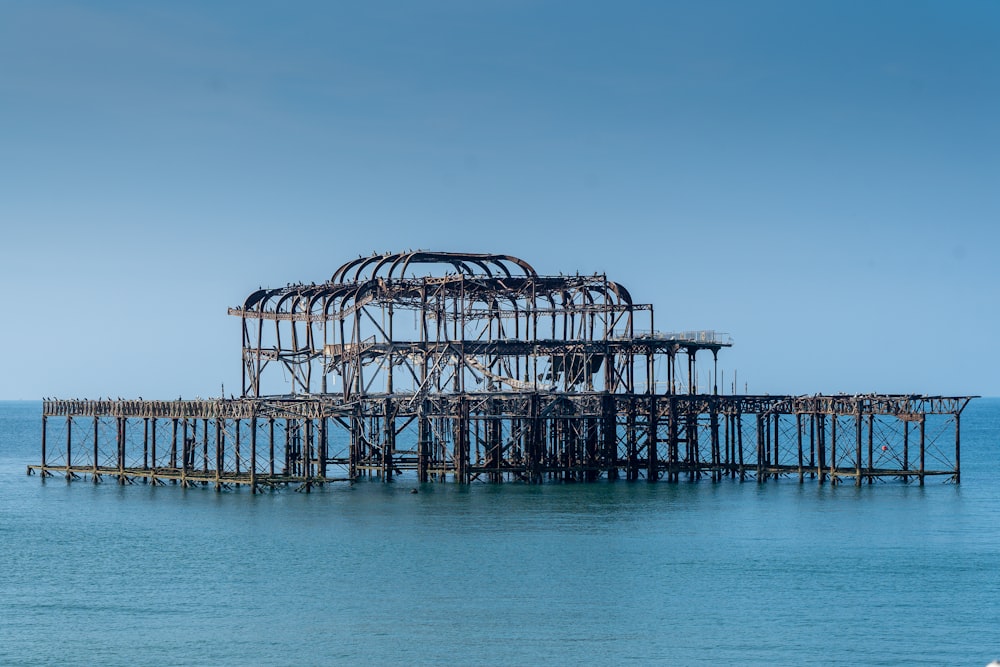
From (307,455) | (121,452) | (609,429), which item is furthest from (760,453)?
(121,452)

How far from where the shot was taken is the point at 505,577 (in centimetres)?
5494

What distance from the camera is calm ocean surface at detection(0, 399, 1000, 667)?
144 feet

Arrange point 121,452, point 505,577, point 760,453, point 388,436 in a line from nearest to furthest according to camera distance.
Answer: point 505,577 < point 388,436 < point 760,453 < point 121,452

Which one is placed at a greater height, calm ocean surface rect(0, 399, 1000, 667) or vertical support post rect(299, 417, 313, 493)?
vertical support post rect(299, 417, 313, 493)

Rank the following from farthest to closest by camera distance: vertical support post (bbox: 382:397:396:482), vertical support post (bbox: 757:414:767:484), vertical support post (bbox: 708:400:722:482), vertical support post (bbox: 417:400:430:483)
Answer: vertical support post (bbox: 757:414:767:484), vertical support post (bbox: 708:400:722:482), vertical support post (bbox: 382:397:396:482), vertical support post (bbox: 417:400:430:483)

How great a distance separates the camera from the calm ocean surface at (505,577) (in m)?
43.9

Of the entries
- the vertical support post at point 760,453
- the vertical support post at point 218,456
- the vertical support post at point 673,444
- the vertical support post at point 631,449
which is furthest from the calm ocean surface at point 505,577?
the vertical support post at point 760,453

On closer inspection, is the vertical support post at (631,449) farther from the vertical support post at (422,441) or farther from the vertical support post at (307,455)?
the vertical support post at (307,455)

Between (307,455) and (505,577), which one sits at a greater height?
(307,455)

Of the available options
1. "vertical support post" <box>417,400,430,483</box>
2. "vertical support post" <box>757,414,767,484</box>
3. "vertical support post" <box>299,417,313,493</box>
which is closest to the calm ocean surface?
"vertical support post" <box>299,417,313,493</box>

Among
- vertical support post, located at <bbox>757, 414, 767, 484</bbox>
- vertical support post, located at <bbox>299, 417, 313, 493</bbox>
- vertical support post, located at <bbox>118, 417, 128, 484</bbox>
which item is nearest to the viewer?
vertical support post, located at <bbox>299, 417, 313, 493</bbox>

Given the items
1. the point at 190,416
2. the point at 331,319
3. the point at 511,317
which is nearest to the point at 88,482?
the point at 190,416

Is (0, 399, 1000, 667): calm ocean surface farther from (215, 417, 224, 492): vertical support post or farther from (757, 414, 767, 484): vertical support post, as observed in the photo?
(757, 414, 767, 484): vertical support post

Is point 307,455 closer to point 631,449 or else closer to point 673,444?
point 631,449
